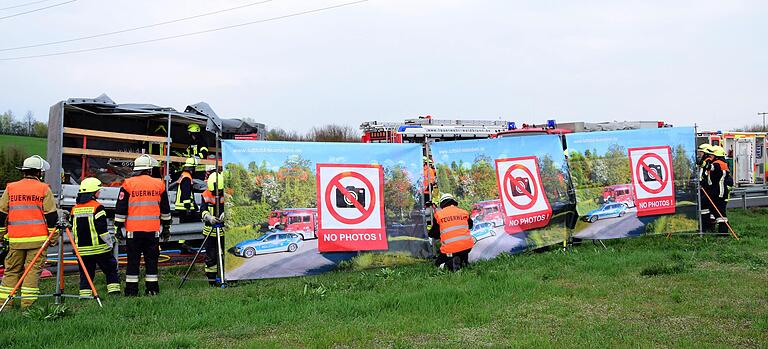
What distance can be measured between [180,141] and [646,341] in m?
11.4

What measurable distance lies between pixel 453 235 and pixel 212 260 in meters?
3.58

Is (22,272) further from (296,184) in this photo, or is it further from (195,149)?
(195,149)

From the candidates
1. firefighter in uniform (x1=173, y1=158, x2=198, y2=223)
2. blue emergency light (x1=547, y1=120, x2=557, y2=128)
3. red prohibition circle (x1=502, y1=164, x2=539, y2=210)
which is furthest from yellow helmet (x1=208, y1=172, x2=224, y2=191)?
blue emergency light (x1=547, y1=120, x2=557, y2=128)

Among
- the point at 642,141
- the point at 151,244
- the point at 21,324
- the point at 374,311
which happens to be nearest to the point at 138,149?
the point at 151,244

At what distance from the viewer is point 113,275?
8.80 meters

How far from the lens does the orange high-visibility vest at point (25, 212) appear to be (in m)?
8.30

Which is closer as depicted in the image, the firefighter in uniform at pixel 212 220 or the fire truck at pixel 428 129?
the firefighter in uniform at pixel 212 220

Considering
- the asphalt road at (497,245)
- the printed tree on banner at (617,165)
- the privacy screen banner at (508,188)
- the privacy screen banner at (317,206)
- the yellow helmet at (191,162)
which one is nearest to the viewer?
the privacy screen banner at (317,206)

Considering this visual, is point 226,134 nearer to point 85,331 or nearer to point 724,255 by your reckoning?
point 85,331

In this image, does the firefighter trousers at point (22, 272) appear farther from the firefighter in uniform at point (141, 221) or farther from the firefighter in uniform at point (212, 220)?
the firefighter in uniform at point (212, 220)

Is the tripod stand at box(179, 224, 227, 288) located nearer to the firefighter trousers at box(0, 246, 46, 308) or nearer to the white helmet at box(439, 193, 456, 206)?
the firefighter trousers at box(0, 246, 46, 308)

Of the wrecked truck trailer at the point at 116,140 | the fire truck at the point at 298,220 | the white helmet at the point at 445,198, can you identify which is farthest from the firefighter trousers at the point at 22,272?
the white helmet at the point at 445,198

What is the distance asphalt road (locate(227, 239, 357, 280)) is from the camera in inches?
358

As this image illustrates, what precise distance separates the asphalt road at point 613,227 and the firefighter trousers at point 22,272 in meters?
8.45
